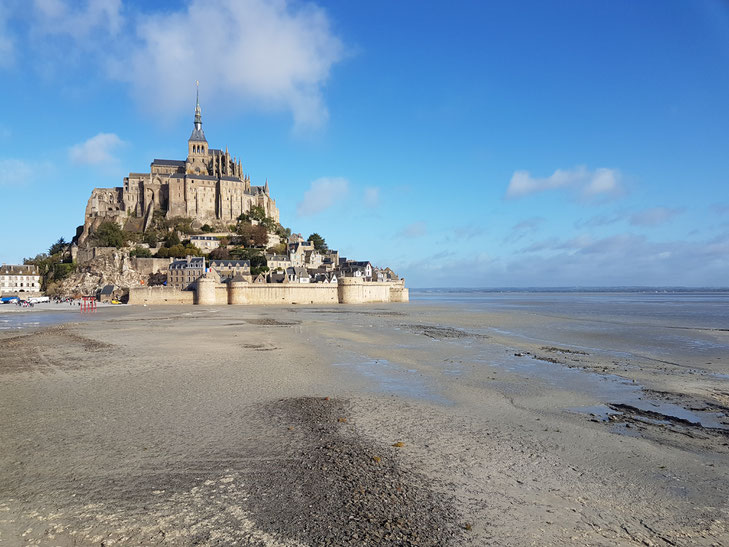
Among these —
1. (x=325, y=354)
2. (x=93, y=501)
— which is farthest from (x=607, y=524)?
(x=325, y=354)

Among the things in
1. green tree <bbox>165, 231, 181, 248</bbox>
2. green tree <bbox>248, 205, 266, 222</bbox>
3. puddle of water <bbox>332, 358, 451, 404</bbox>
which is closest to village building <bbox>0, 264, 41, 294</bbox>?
green tree <bbox>165, 231, 181, 248</bbox>

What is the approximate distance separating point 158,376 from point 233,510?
7.80 m

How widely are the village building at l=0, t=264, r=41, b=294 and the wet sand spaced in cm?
5743

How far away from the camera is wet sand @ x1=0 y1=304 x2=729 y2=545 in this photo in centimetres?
438

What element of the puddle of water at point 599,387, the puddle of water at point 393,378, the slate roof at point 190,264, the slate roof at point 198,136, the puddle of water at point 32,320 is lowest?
the puddle of water at point 599,387

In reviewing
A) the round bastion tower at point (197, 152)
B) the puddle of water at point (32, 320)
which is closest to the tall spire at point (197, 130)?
the round bastion tower at point (197, 152)

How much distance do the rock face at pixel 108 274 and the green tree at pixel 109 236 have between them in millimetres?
2601

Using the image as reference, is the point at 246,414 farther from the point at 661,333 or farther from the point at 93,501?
the point at 661,333

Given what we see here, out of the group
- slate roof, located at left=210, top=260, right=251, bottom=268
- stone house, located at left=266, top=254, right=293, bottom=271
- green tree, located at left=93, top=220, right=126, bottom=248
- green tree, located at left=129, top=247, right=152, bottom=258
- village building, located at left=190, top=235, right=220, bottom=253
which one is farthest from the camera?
village building, located at left=190, top=235, right=220, bottom=253

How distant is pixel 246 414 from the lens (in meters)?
8.16

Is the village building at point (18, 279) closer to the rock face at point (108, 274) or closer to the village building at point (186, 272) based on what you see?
the rock face at point (108, 274)

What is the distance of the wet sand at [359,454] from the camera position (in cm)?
438

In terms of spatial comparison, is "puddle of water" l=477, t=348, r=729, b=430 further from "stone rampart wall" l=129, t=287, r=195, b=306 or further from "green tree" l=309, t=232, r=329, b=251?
Result: "green tree" l=309, t=232, r=329, b=251

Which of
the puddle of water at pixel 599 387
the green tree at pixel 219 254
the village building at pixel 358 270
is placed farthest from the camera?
the village building at pixel 358 270
